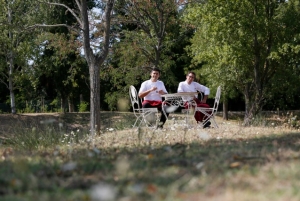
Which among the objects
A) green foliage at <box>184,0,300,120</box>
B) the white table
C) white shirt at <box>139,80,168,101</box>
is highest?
green foliage at <box>184,0,300,120</box>

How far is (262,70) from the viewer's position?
17109 mm

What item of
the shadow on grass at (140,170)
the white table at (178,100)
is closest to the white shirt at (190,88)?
the white table at (178,100)

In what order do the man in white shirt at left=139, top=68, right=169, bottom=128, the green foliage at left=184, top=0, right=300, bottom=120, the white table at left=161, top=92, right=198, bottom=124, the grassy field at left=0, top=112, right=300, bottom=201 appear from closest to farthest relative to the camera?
the grassy field at left=0, top=112, right=300, bottom=201
the white table at left=161, top=92, right=198, bottom=124
the man in white shirt at left=139, top=68, right=169, bottom=128
the green foliage at left=184, top=0, right=300, bottom=120

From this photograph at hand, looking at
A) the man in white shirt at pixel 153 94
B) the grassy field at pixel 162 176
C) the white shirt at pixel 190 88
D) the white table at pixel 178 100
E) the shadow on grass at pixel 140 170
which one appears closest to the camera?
the grassy field at pixel 162 176

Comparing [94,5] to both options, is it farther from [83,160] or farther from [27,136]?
[83,160]

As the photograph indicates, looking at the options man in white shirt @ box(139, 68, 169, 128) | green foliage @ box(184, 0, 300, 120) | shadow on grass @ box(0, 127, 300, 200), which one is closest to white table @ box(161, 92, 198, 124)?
man in white shirt @ box(139, 68, 169, 128)

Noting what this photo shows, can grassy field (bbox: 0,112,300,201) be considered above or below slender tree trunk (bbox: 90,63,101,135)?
below

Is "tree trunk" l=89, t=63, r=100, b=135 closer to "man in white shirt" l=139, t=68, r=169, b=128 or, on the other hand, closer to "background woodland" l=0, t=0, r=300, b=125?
"background woodland" l=0, t=0, r=300, b=125

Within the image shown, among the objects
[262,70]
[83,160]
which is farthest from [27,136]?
[262,70]

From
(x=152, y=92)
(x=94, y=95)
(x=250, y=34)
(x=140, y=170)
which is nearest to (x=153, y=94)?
(x=152, y=92)

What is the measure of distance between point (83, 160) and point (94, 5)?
21222 mm

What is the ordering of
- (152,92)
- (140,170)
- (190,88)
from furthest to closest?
(190,88) < (152,92) < (140,170)

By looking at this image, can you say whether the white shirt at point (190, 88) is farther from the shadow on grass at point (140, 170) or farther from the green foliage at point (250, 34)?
the green foliage at point (250, 34)

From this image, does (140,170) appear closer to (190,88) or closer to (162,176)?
(162,176)
